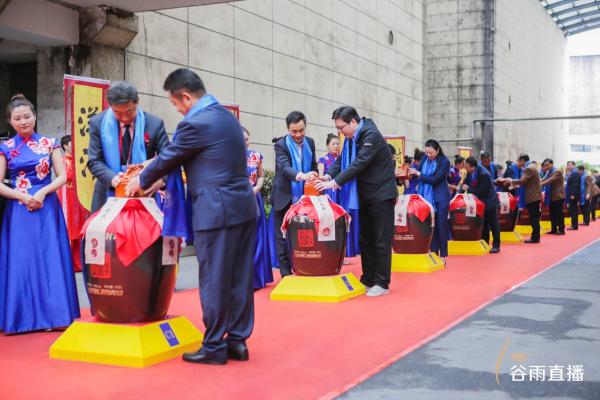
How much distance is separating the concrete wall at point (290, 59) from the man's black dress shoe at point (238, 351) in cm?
680

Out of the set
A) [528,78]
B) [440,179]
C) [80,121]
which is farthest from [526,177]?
[528,78]

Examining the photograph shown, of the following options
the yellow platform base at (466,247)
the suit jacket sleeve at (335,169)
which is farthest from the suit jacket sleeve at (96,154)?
the yellow platform base at (466,247)

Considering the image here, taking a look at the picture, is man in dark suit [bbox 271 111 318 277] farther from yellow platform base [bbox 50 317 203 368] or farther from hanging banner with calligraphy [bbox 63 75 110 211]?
yellow platform base [bbox 50 317 203 368]

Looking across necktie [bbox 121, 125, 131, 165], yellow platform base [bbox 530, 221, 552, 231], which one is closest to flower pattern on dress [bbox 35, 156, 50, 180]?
necktie [bbox 121, 125, 131, 165]

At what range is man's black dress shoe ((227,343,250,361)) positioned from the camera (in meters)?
4.55

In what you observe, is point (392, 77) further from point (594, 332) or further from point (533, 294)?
point (594, 332)

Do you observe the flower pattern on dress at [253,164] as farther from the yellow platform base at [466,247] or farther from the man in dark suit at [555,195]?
the man in dark suit at [555,195]

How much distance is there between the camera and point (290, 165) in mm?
7871

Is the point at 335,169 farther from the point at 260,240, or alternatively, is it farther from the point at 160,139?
the point at 160,139

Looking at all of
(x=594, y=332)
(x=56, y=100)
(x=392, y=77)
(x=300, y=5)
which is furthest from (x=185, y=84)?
(x=392, y=77)

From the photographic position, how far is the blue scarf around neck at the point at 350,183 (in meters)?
Result: 7.18

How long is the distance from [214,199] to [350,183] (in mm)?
3027

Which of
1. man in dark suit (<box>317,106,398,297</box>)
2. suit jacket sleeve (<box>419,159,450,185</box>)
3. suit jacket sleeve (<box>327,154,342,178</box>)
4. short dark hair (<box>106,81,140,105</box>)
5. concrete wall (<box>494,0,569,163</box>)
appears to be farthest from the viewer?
concrete wall (<box>494,0,569,163</box>)

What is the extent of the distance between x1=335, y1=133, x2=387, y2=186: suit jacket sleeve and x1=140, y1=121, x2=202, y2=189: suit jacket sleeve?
2856 millimetres
